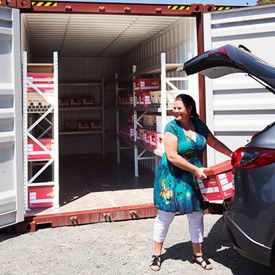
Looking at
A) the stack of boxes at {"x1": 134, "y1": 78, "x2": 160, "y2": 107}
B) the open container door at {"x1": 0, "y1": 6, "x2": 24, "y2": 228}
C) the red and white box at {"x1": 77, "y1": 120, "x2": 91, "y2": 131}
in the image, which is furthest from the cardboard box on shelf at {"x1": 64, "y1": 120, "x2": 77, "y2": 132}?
the open container door at {"x1": 0, "y1": 6, "x2": 24, "y2": 228}

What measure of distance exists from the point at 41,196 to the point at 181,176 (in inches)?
102

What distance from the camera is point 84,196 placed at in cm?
647

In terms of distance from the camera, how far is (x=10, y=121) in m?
4.81

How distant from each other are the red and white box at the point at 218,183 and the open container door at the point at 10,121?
7.45ft

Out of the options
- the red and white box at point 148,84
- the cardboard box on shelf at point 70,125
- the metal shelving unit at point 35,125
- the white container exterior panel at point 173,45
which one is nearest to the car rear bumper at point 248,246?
the metal shelving unit at point 35,125

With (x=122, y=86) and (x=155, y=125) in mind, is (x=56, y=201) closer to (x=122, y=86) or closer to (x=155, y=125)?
(x=155, y=125)

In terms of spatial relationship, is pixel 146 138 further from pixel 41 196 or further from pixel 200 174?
pixel 200 174

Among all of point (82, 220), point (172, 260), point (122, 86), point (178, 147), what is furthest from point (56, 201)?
point (122, 86)

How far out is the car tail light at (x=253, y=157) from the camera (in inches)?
116

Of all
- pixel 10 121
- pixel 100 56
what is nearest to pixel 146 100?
pixel 10 121

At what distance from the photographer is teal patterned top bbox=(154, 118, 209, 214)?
12.3ft

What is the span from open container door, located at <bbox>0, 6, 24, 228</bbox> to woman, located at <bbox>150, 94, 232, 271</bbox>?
188cm

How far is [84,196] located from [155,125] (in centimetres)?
194

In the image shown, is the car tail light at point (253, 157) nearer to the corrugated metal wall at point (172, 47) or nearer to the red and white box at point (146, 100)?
the corrugated metal wall at point (172, 47)
